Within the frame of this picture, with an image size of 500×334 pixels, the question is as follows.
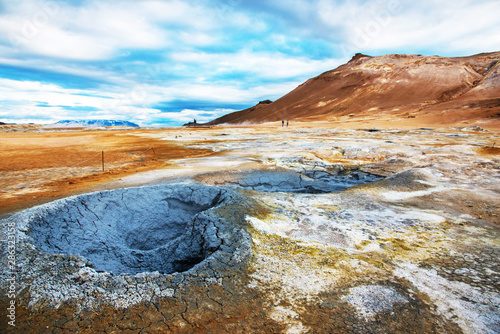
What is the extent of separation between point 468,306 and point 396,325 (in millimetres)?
802

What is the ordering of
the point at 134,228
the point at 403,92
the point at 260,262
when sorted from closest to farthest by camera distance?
the point at 260,262 → the point at 134,228 → the point at 403,92

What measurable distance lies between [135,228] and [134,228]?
2 cm

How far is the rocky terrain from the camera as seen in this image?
2432mm

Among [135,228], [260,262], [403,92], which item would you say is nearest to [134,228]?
[135,228]

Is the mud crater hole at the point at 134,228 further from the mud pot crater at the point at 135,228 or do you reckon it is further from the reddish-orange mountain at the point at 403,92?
the reddish-orange mountain at the point at 403,92

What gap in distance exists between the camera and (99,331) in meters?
2.29

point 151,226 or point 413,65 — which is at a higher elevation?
point 413,65

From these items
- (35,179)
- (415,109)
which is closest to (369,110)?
(415,109)

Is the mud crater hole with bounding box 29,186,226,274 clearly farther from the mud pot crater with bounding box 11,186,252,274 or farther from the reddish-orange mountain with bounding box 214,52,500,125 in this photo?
the reddish-orange mountain with bounding box 214,52,500,125

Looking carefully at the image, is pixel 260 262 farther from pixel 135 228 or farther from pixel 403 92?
pixel 403 92

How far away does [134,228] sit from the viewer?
5203 millimetres

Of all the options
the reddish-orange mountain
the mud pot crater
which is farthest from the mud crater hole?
the reddish-orange mountain

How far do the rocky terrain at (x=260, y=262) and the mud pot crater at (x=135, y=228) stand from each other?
0.02m

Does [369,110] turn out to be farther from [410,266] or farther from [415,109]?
[410,266]
